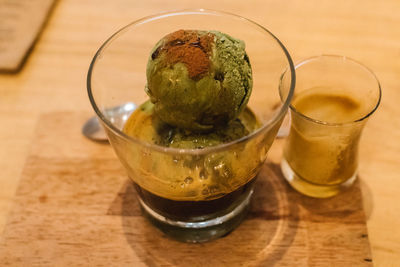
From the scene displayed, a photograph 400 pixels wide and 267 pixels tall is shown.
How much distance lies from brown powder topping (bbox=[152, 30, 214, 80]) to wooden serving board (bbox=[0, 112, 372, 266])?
1.03 ft

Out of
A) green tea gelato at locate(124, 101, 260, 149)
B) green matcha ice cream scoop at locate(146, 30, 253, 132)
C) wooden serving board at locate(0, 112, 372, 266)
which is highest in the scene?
green matcha ice cream scoop at locate(146, 30, 253, 132)

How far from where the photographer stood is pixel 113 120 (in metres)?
0.86

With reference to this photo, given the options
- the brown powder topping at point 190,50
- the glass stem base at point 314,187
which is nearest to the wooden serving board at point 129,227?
the glass stem base at point 314,187

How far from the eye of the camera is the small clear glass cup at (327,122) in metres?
0.73

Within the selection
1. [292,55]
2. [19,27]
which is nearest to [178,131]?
[292,55]

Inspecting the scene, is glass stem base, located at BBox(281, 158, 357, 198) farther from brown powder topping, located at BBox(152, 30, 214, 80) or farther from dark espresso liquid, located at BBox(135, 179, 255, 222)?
brown powder topping, located at BBox(152, 30, 214, 80)

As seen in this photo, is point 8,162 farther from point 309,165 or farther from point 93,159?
point 309,165

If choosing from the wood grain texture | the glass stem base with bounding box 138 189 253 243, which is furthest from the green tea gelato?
the wood grain texture

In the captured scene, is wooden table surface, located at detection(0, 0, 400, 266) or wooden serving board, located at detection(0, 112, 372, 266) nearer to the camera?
wooden serving board, located at detection(0, 112, 372, 266)

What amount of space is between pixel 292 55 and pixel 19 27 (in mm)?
796

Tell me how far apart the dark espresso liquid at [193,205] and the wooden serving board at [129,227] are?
53 millimetres

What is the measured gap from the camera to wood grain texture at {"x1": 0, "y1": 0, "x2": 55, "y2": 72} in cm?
109

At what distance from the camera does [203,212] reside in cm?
69

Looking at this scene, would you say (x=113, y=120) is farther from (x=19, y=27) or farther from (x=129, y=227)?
(x=19, y=27)
